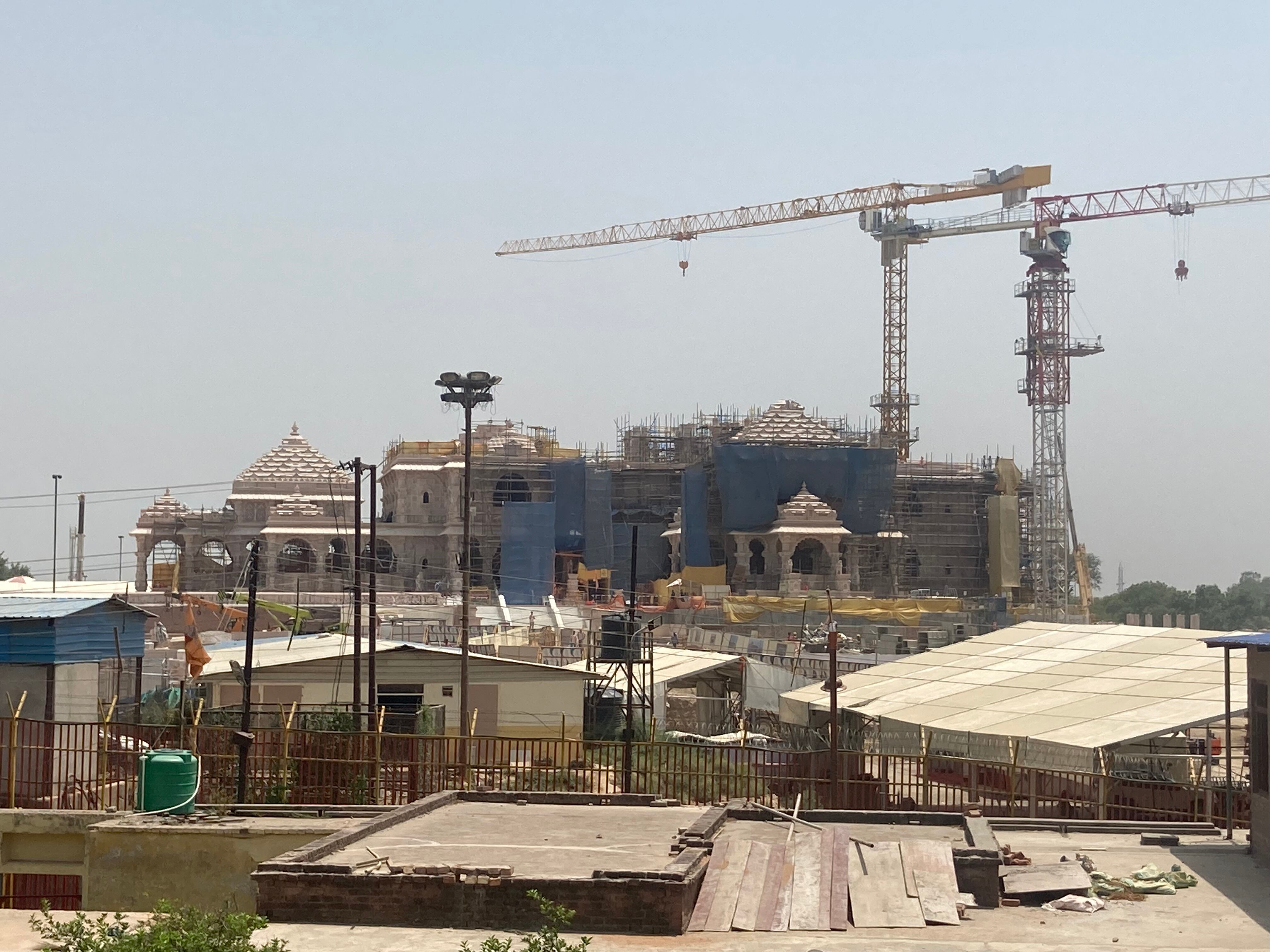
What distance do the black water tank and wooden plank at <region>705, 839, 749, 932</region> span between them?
1712 centimetres

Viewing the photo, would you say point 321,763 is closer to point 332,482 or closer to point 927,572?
point 332,482

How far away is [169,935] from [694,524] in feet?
235

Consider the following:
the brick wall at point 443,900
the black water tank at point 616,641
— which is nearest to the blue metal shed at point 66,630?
the black water tank at point 616,641

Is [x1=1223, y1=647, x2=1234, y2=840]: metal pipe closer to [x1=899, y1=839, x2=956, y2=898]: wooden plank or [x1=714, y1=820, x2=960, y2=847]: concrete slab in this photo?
[x1=714, y1=820, x2=960, y2=847]: concrete slab

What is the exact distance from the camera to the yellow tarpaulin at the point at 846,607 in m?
67.1

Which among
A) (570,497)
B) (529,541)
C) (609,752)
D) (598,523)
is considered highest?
(570,497)

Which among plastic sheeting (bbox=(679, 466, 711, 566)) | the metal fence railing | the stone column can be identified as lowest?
the metal fence railing

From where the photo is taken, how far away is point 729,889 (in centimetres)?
1336

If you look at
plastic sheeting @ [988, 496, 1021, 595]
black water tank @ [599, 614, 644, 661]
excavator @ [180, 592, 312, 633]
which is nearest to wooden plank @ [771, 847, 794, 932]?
black water tank @ [599, 614, 644, 661]

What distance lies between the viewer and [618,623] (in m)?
36.8

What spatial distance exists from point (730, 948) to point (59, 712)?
55.9 ft

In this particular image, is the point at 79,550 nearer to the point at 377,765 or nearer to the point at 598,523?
the point at 598,523

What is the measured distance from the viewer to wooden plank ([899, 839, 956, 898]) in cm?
1348

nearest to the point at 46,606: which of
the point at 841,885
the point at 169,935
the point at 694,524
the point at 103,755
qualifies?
the point at 103,755
